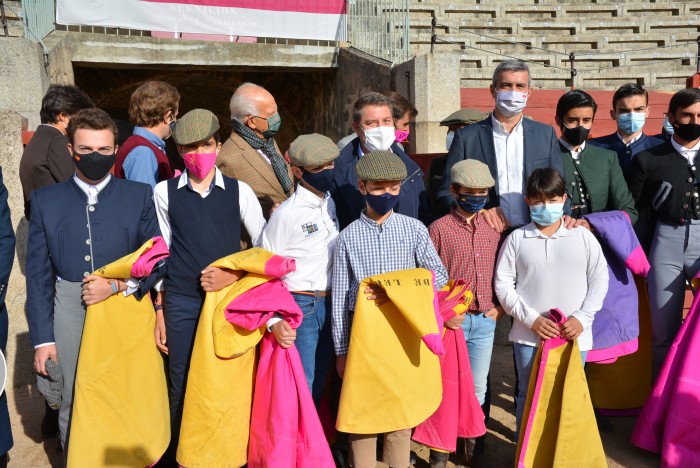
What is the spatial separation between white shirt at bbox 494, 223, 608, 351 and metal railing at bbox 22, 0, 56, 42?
7943 millimetres

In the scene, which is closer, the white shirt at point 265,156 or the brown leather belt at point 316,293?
the brown leather belt at point 316,293

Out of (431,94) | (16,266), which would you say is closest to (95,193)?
(16,266)

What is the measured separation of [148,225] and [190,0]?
7.01 meters

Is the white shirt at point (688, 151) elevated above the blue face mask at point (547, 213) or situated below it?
above

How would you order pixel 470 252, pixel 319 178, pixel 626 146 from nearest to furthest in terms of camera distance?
1. pixel 319 178
2. pixel 470 252
3. pixel 626 146

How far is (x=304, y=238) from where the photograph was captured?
12.6 feet

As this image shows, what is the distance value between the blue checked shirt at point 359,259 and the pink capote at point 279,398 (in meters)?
0.23

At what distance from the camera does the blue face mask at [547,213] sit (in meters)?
3.96

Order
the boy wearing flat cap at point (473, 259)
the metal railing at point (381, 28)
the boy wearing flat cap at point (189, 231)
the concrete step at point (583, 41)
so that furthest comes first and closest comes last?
the concrete step at point (583, 41)
the metal railing at point (381, 28)
the boy wearing flat cap at point (473, 259)
the boy wearing flat cap at point (189, 231)

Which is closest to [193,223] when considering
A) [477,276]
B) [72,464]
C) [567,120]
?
[72,464]

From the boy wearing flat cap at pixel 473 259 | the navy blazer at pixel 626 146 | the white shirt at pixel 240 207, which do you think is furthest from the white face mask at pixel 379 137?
the navy blazer at pixel 626 146

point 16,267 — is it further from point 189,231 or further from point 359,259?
point 359,259

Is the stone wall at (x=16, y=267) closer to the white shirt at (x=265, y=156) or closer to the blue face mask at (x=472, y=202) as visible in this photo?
the white shirt at (x=265, y=156)

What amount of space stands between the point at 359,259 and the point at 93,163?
1441 millimetres
